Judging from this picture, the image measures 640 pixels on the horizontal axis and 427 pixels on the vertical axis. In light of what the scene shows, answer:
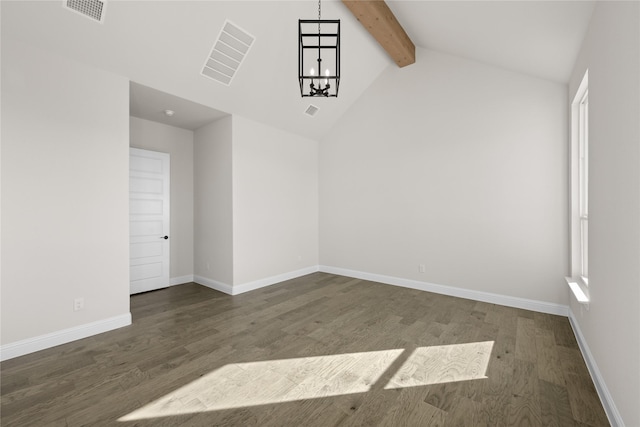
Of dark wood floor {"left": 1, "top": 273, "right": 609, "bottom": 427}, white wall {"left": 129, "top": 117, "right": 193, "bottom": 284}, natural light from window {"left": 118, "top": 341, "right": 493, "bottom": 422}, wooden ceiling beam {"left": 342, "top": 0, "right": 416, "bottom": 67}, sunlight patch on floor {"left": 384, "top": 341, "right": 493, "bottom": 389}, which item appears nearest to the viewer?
dark wood floor {"left": 1, "top": 273, "right": 609, "bottom": 427}

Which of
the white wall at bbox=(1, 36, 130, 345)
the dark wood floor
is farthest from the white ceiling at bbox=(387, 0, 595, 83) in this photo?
the white wall at bbox=(1, 36, 130, 345)

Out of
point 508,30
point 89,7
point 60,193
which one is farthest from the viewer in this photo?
point 508,30

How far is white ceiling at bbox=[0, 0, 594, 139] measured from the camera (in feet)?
8.37

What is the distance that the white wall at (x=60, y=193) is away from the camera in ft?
8.27

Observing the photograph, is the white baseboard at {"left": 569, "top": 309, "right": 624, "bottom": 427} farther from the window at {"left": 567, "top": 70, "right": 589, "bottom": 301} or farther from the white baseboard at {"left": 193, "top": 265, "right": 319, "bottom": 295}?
the white baseboard at {"left": 193, "top": 265, "right": 319, "bottom": 295}

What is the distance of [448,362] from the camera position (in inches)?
95.9

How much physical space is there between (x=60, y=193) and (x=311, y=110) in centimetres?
373

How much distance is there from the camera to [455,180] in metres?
4.28

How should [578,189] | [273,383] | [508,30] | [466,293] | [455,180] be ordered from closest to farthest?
[273,383]
[508,30]
[578,189]
[466,293]
[455,180]

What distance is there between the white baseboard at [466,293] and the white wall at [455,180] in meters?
0.07

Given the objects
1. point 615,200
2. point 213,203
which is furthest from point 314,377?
point 213,203

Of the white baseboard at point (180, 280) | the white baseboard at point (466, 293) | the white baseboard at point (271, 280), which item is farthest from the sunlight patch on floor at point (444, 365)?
the white baseboard at point (180, 280)

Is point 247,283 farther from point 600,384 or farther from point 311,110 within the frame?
point 600,384

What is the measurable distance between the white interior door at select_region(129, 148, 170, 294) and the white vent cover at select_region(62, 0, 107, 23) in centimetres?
216
